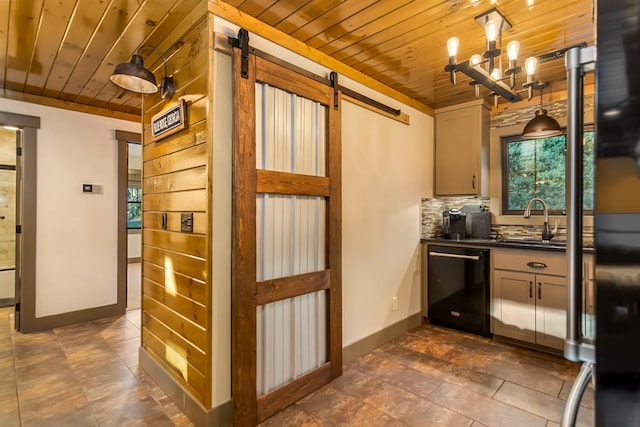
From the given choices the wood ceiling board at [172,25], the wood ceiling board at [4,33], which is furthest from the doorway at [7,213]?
the wood ceiling board at [172,25]

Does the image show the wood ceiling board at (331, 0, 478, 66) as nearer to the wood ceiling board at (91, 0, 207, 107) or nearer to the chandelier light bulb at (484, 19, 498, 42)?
the chandelier light bulb at (484, 19, 498, 42)

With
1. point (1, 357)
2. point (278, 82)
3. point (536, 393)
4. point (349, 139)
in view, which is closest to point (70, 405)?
point (1, 357)

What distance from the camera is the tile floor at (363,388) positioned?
2.06m

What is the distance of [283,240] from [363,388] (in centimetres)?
124

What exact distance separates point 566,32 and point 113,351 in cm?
445

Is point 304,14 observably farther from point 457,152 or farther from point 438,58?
point 457,152

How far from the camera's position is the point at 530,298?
305cm

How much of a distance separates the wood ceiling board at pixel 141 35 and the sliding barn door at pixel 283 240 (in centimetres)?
60

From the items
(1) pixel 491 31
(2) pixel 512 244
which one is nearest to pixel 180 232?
(1) pixel 491 31

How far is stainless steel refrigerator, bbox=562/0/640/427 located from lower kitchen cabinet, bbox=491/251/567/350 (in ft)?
8.73

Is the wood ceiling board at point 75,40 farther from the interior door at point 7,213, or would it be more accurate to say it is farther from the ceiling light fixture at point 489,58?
the ceiling light fixture at point 489,58

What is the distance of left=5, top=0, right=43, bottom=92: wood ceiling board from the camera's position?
2.03m

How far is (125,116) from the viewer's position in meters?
4.12

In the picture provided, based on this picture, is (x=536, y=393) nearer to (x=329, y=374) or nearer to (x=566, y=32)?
(x=329, y=374)
